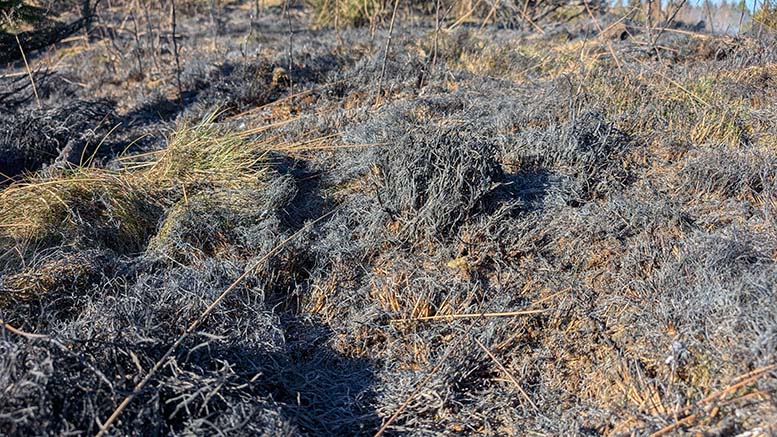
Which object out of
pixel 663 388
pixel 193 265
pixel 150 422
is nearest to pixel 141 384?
pixel 150 422

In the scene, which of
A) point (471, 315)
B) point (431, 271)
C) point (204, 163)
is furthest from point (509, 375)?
point (204, 163)

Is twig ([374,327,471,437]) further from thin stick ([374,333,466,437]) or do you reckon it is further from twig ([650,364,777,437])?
twig ([650,364,777,437])

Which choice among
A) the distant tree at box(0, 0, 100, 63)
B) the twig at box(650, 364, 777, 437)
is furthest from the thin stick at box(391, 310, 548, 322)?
the distant tree at box(0, 0, 100, 63)

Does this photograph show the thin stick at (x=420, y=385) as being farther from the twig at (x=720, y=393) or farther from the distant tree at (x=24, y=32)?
the distant tree at (x=24, y=32)

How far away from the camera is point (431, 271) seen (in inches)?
100

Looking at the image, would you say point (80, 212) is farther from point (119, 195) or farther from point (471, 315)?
point (471, 315)

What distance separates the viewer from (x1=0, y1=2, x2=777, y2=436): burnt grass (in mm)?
1678

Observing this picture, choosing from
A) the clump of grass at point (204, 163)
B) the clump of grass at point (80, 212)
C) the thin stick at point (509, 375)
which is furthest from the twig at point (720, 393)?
the clump of grass at point (80, 212)

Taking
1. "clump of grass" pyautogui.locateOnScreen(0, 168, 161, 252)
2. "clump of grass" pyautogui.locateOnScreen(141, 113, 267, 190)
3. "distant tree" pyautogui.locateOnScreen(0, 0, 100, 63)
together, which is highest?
"distant tree" pyautogui.locateOnScreen(0, 0, 100, 63)

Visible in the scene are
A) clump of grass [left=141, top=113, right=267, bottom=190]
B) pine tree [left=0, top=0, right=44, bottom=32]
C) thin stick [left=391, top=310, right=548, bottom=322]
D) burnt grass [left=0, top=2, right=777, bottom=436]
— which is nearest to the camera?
burnt grass [left=0, top=2, right=777, bottom=436]

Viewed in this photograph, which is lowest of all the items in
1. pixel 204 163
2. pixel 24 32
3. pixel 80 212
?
pixel 80 212

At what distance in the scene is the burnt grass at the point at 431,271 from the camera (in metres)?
1.68

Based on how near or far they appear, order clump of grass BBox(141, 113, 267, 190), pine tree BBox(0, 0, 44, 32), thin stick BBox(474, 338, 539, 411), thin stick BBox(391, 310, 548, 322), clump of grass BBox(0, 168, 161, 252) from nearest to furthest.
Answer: thin stick BBox(474, 338, 539, 411), thin stick BBox(391, 310, 548, 322), clump of grass BBox(0, 168, 161, 252), clump of grass BBox(141, 113, 267, 190), pine tree BBox(0, 0, 44, 32)

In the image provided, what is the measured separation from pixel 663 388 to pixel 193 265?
202cm
